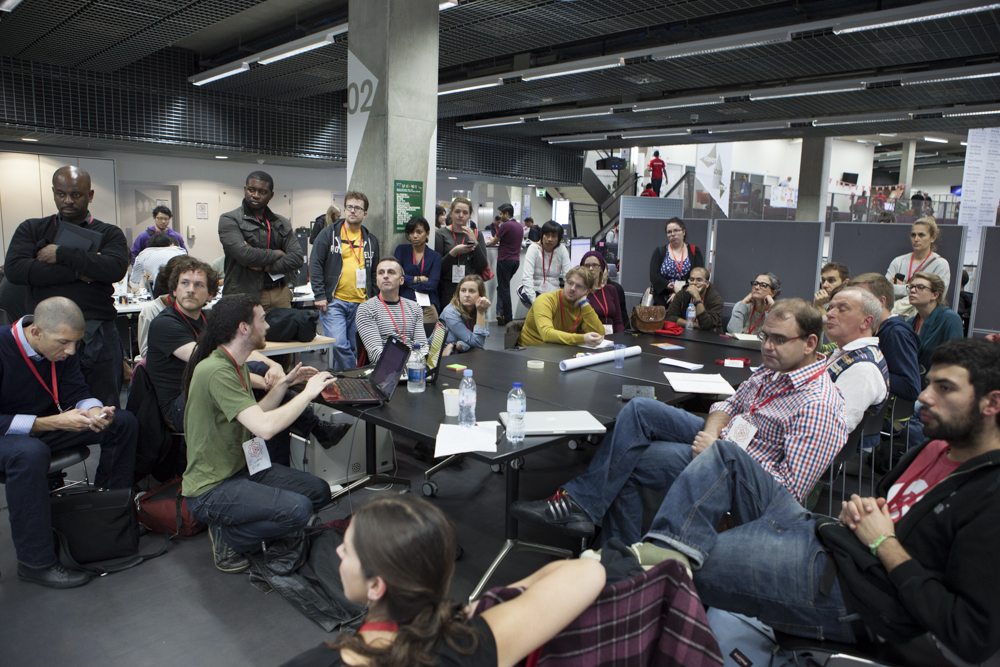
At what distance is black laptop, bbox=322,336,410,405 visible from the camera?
9.03 feet

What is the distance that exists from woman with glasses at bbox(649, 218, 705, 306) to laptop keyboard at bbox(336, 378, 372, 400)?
11.8 ft

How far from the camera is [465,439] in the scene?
7.70ft

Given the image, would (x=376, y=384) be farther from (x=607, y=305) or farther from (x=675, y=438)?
(x=607, y=305)

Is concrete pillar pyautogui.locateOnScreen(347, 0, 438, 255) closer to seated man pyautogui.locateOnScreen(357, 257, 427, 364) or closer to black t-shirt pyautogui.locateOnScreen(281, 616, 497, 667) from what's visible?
seated man pyautogui.locateOnScreen(357, 257, 427, 364)

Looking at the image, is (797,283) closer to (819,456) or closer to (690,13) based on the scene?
(690,13)

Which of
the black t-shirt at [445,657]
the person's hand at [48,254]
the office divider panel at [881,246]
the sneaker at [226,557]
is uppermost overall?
the office divider panel at [881,246]

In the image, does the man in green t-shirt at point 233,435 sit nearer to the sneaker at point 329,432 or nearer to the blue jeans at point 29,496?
the blue jeans at point 29,496

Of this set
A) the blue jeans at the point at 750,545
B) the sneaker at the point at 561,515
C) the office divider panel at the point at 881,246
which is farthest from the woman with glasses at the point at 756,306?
the blue jeans at the point at 750,545

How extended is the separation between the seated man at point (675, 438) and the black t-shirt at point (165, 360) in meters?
1.82

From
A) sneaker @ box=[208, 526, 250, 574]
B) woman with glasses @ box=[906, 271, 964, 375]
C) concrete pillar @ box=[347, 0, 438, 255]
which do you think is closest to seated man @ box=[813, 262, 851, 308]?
woman with glasses @ box=[906, 271, 964, 375]

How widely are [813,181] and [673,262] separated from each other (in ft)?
31.0

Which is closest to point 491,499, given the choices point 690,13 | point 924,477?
point 924,477

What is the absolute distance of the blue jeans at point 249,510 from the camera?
250 cm

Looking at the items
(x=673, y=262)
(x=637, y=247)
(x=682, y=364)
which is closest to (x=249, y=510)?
(x=682, y=364)
